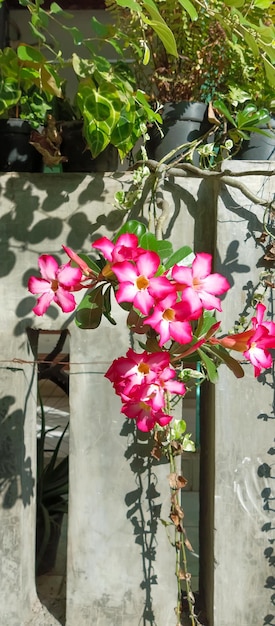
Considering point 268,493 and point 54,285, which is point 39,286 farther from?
point 268,493

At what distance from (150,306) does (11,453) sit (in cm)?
99

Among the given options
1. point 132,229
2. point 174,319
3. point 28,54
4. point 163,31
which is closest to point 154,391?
point 174,319

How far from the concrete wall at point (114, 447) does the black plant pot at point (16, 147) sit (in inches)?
3.4

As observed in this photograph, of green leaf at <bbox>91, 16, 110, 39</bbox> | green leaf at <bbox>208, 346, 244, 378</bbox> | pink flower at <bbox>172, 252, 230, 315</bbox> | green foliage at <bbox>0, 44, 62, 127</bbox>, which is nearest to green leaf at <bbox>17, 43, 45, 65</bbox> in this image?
green foliage at <bbox>0, 44, 62, 127</bbox>

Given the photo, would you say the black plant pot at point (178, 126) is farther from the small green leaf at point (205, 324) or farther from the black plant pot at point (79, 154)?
the small green leaf at point (205, 324)

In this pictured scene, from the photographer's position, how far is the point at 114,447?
6.32ft

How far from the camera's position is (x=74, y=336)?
6.34 ft

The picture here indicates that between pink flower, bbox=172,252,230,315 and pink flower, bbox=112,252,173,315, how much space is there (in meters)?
0.04

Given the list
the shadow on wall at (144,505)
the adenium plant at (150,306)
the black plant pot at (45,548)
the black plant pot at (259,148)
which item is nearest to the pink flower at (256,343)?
the adenium plant at (150,306)

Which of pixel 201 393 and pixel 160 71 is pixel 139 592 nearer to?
pixel 201 393

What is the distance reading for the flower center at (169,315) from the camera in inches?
47.2

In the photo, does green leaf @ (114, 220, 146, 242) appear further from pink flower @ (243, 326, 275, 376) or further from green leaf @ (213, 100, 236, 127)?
green leaf @ (213, 100, 236, 127)

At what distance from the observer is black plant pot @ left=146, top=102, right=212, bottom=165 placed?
6.49ft

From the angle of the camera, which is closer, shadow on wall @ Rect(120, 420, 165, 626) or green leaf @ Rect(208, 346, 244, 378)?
green leaf @ Rect(208, 346, 244, 378)
